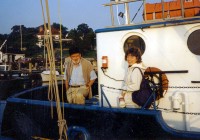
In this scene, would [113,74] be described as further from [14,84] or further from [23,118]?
[14,84]

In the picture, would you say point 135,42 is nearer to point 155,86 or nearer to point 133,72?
point 133,72

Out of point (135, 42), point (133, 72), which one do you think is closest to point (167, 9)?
point (135, 42)

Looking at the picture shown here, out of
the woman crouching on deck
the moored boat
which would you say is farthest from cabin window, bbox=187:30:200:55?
the woman crouching on deck

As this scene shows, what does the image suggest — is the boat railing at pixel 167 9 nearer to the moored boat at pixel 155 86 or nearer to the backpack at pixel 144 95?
the moored boat at pixel 155 86

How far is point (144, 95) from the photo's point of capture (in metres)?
4.96

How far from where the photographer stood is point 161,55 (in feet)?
18.0

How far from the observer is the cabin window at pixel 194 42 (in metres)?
5.21

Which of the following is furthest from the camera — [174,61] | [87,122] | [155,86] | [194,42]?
[87,122]

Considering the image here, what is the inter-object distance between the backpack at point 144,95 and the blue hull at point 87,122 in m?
0.16

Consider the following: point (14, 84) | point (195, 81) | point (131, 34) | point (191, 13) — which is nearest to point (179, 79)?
point (195, 81)

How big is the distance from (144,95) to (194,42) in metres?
1.42

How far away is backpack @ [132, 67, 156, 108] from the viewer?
4926 millimetres

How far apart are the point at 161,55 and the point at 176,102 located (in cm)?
97

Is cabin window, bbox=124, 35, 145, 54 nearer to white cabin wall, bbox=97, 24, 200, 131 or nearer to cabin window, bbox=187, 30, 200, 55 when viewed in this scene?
white cabin wall, bbox=97, 24, 200, 131
